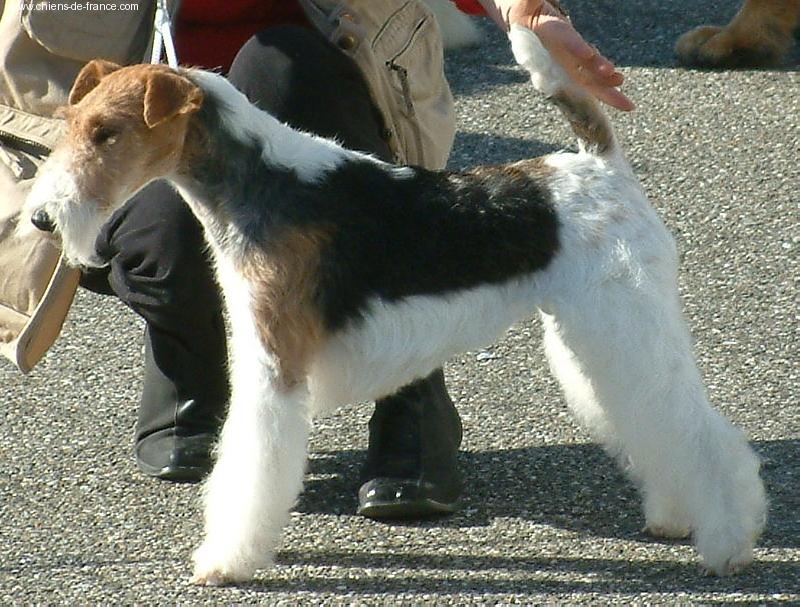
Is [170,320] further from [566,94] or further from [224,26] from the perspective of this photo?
[566,94]

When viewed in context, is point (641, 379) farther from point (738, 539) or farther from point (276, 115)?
point (276, 115)

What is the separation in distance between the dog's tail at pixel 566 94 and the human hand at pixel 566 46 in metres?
0.03

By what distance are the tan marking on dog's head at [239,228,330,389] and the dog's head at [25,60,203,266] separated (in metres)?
0.29

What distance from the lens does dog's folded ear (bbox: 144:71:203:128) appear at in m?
2.64

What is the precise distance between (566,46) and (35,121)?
129cm

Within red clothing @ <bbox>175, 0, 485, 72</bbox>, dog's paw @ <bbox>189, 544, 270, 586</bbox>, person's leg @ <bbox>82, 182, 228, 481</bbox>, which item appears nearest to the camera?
dog's paw @ <bbox>189, 544, 270, 586</bbox>

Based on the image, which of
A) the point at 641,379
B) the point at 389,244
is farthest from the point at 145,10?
the point at 641,379

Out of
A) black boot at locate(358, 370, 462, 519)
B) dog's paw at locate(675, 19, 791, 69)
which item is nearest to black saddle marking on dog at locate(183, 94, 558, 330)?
black boot at locate(358, 370, 462, 519)

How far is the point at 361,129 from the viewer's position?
3.34 metres

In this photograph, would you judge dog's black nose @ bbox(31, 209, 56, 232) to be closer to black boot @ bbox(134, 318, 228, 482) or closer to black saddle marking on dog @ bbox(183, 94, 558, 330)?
black saddle marking on dog @ bbox(183, 94, 558, 330)

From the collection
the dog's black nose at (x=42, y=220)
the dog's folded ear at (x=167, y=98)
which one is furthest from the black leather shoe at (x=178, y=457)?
the dog's folded ear at (x=167, y=98)

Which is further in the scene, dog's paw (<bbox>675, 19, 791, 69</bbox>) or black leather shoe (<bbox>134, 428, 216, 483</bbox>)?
dog's paw (<bbox>675, 19, 791, 69</bbox>)

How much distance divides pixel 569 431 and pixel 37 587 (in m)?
1.41

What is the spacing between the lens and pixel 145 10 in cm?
336
